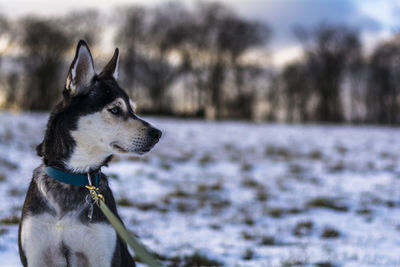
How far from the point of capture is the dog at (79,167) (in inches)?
121

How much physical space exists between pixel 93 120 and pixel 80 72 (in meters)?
0.37

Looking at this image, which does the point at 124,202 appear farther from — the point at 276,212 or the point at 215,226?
the point at 276,212

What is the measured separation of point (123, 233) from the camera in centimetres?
270

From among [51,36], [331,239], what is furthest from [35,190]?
[51,36]

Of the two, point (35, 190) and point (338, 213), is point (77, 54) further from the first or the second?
point (338, 213)

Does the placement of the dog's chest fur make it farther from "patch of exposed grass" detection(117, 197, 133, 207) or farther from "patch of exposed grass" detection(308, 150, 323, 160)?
"patch of exposed grass" detection(308, 150, 323, 160)

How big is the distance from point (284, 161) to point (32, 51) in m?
36.7

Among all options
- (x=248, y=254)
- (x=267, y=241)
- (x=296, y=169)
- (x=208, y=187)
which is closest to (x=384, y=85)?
(x=296, y=169)

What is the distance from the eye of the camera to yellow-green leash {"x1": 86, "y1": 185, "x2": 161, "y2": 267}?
8.29ft

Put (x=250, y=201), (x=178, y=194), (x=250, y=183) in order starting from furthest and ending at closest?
(x=250, y=183)
(x=178, y=194)
(x=250, y=201)

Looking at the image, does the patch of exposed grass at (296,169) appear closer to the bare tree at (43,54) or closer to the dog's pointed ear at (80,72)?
→ the dog's pointed ear at (80,72)

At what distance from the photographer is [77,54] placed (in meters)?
3.13

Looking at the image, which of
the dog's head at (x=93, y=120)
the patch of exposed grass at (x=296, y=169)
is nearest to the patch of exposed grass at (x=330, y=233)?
the dog's head at (x=93, y=120)

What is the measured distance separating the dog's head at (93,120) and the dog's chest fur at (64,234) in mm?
337
